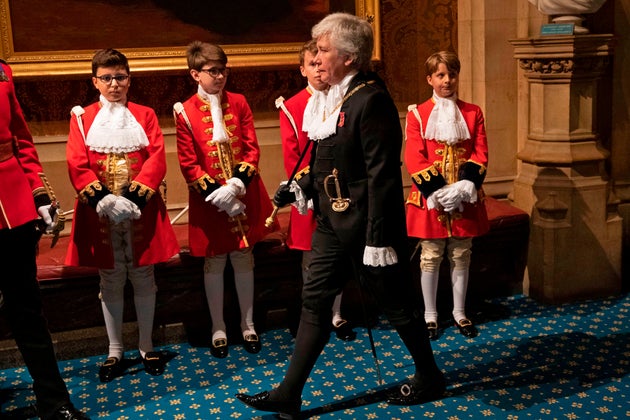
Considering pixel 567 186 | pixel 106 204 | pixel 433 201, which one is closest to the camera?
pixel 106 204

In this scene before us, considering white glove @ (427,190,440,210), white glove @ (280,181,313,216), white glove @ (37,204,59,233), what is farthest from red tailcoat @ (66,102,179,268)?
A: white glove @ (427,190,440,210)

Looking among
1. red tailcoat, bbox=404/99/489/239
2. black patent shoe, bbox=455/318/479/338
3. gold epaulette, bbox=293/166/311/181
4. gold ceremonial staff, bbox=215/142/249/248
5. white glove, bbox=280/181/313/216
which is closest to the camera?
white glove, bbox=280/181/313/216

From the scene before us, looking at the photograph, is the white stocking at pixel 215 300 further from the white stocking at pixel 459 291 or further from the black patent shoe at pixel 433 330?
the white stocking at pixel 459 291

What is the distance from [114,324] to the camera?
4.92 meters

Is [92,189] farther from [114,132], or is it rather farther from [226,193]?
[226,193]

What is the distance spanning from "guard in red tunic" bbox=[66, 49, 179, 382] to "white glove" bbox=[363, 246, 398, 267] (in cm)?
134

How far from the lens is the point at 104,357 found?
5.19 metres

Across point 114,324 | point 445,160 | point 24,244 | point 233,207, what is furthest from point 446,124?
point 24,244

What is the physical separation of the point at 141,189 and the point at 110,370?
0.98 m

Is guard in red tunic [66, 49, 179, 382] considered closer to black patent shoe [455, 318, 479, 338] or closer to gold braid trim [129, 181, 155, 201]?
gold braid trim [129, 181, 155, 201]

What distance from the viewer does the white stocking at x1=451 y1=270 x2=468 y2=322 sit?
17.5ft

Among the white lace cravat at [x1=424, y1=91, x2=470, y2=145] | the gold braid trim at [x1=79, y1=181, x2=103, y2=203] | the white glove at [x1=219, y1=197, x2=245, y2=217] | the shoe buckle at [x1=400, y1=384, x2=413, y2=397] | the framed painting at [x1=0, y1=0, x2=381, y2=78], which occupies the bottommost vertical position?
the shoe buckle at [x1=400, y1=384, x2=413, y2=397]

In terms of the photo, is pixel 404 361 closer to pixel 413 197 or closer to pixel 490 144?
pixel 413 197

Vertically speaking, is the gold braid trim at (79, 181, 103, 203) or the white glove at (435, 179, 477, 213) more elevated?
the gold braid trim at (79, 181, 103, 203)
